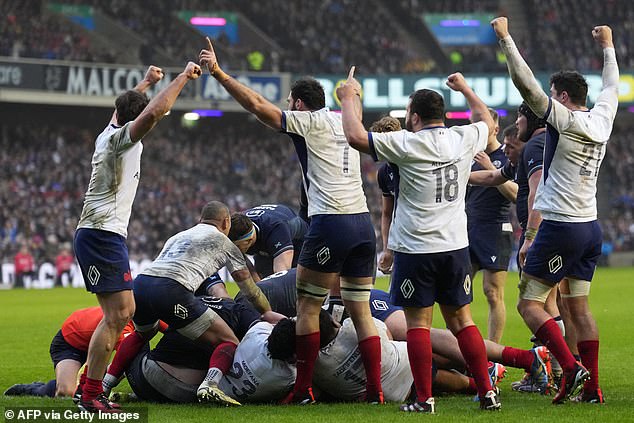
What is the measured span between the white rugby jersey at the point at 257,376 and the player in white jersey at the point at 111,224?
2.82ft

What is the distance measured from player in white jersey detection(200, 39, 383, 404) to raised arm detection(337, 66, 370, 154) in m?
0.57

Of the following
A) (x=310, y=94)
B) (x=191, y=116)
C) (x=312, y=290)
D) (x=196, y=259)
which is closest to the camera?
(x=312, y=290)

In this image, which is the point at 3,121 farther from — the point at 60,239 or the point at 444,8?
the point at 444,8

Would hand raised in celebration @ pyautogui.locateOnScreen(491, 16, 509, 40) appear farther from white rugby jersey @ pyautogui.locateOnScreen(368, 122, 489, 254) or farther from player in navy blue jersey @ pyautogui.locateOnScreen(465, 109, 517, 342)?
player in navy blue jersey @ pyautogui.locateOnScreen(465, 109, 517, 342)

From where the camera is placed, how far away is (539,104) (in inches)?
266

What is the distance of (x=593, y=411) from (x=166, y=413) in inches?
113

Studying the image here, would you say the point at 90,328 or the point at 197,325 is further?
the point at 90,328

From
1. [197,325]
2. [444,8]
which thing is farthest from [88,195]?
[444,8]

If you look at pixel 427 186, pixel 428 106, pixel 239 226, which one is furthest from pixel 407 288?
pixel 239 226

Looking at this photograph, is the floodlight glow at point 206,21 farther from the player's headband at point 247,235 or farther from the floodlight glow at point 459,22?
the player's headband at point 247,235

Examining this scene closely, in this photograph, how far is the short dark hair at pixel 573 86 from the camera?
714 cm

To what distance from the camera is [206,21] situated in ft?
139

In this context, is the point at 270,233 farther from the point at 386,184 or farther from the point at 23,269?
the point at 23,269

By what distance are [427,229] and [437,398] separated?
1.56 metres
